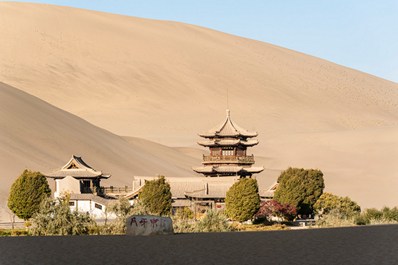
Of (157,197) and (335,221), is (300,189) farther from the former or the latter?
(157,197)

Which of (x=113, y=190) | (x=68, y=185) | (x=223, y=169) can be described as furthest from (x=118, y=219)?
(x=223, y=169)

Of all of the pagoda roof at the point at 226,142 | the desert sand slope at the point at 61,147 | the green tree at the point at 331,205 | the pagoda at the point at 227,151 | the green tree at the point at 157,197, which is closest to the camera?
the green tree at the point at 157,197

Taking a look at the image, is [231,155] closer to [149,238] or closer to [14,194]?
[14,194]

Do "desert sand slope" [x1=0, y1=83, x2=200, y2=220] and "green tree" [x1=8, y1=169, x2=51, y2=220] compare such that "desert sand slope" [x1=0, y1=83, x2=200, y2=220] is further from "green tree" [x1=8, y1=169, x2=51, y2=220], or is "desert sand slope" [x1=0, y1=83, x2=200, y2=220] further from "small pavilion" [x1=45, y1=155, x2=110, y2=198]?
"green tree" [x1=8, y1=169, x2=51, y2=220]

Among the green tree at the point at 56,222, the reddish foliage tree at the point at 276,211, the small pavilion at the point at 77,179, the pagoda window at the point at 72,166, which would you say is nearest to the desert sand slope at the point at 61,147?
the pagoda window at the point at 72,166

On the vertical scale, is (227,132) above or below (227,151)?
above

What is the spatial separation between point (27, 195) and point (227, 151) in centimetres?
3400

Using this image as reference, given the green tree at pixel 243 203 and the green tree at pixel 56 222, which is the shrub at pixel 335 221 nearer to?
the green tree at pixel 243 203

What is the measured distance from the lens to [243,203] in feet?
263

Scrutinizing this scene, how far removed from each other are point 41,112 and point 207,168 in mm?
48133

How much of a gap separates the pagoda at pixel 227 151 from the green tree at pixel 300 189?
505 inches

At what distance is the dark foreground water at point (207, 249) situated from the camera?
136ft

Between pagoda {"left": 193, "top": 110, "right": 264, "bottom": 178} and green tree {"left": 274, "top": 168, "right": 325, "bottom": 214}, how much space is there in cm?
1283

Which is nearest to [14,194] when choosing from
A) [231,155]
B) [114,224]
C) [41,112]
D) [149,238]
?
[114,224]
